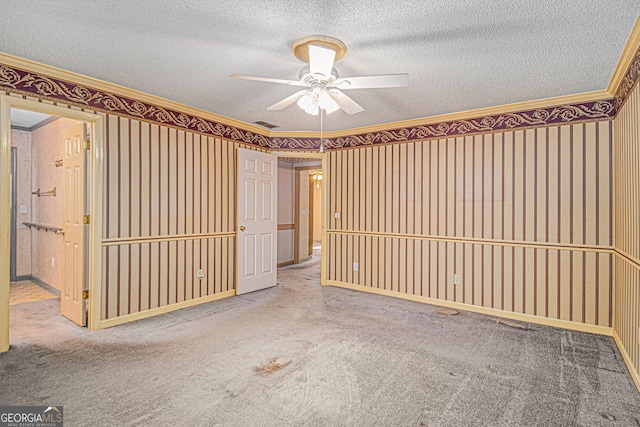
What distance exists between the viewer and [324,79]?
2475 millimetres

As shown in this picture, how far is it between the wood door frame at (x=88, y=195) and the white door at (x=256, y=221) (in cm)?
179

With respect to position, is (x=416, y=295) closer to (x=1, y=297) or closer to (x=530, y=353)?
(x=530, y=353)

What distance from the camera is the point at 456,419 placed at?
78.0 inches

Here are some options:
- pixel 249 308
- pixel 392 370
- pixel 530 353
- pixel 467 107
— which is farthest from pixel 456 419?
pixel 467 107

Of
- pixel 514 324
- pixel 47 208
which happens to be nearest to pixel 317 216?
pixel 47 208

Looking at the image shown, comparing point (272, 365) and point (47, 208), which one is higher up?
point (47, 208)

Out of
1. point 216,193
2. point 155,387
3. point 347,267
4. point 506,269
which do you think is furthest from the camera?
point 347,267

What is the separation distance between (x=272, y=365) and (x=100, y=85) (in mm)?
3142

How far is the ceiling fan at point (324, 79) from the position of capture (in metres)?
2.22

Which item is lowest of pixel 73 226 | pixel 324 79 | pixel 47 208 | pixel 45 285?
pixel 45 285

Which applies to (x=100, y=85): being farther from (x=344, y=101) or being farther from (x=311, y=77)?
(x=344, y=101)

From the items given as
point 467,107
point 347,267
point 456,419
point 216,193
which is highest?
point 467,107

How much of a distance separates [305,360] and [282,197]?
485 centimetres

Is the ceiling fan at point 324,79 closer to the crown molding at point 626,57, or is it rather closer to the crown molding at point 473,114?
the crown molding at point 626,57
